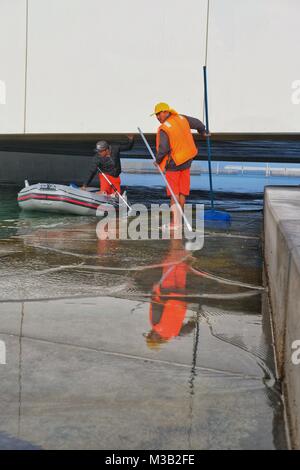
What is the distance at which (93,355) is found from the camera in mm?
3211

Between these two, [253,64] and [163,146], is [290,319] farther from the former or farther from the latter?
[253,64]

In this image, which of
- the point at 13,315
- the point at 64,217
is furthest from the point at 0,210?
the point at 13,315

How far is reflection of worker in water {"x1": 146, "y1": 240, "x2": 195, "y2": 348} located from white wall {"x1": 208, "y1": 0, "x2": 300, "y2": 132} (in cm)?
695

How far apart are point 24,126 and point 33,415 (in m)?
13.1

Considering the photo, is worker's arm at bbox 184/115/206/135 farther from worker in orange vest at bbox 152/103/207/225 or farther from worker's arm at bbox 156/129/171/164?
worker's arm at bbox 156/129/171/164

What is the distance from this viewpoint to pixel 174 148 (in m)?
9.39

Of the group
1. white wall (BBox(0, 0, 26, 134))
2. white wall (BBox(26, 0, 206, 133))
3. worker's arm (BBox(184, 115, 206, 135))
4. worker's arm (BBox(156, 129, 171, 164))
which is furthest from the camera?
white wall (BBox(0, 0, 26, 134))

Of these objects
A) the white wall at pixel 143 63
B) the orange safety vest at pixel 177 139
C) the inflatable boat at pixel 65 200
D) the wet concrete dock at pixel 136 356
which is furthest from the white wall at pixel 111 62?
the wet concrete dock at pixel 136 356

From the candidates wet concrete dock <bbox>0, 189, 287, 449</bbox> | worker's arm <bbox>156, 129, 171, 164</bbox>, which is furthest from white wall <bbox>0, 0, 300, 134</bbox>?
wet concrete dock <bbox>0, 189, 287, 449</bbox>

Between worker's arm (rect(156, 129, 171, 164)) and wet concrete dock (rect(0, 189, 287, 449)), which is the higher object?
worker's arm (rect(156, 129, 171, 164))

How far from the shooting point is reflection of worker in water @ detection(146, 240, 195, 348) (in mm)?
3621

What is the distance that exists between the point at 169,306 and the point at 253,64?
9080 millimetres

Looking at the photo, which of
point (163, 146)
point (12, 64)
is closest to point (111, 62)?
point (12, 64)
